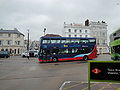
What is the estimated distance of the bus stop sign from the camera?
517 cm

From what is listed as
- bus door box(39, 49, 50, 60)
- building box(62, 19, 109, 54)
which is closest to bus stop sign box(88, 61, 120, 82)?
bus door box(39, 49, 50, 60)

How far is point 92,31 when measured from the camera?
201ft

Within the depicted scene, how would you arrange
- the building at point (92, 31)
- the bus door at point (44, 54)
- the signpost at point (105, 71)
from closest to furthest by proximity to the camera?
1. the signpost at point (105, 71)
2. the bus door at point (44, 54)
3. the building at point (92, 31)

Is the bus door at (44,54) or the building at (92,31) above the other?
the building at (92,31)

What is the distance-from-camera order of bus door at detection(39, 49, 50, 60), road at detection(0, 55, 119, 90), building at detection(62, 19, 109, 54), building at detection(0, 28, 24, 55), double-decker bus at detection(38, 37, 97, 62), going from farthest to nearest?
building at detection(62, 19, 109, 54)
building at detection(0, 28, 24, 55)
double-decker bus at detection(38, 37, 97, 62)
bus door at detection(39, 49, 50, 60)
road at detection(0, 55, 119, 90)

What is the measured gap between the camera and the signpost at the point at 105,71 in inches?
204

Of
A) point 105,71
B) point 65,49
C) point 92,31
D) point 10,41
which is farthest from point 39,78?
point 92,31

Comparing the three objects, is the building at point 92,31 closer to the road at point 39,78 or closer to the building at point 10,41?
the building at point 10,41

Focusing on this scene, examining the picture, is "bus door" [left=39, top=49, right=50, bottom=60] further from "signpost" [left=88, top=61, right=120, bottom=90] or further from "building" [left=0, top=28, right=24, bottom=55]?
"building" [left=0, top=28, right=24, bottom=55]

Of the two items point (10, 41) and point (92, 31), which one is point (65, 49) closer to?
point (10, 41)

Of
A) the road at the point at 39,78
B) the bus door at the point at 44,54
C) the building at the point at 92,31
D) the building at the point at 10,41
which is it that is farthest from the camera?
the building at the point at 92,31

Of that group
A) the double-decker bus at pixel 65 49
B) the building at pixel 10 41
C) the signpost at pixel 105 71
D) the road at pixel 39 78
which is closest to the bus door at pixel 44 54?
the double-decker bus at pixel 65 49

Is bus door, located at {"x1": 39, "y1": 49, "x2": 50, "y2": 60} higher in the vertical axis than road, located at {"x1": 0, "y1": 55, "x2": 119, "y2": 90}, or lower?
higher

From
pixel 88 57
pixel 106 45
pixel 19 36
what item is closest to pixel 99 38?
pixel 106 45
